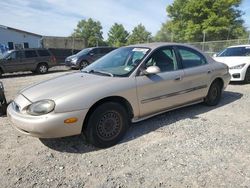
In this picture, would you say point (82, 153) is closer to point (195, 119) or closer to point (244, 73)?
point (195, 119)

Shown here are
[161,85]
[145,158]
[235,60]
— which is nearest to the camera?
[145,158]

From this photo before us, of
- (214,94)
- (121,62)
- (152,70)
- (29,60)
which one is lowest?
(214,94)

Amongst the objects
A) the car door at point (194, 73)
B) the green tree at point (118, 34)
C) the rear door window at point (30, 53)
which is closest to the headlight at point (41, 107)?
the car door at point (194, 73)

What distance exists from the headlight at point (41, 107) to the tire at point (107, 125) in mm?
590

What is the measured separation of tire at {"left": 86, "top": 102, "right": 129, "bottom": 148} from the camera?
3572 mm

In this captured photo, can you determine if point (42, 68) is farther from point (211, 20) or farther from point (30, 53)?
point (211, 20)

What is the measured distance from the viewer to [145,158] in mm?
3428

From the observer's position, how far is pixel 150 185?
2.83 meters

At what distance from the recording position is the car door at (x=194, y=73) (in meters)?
4.84

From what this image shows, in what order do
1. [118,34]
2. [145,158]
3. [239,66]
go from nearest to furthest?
[145,158], [239,66], [118,34]

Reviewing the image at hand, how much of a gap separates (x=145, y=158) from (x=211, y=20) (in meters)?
38.6

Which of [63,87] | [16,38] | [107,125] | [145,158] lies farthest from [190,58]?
[16,38]

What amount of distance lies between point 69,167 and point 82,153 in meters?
0.39

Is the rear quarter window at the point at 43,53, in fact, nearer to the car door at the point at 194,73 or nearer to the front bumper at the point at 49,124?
the car door at the point at 194,73
